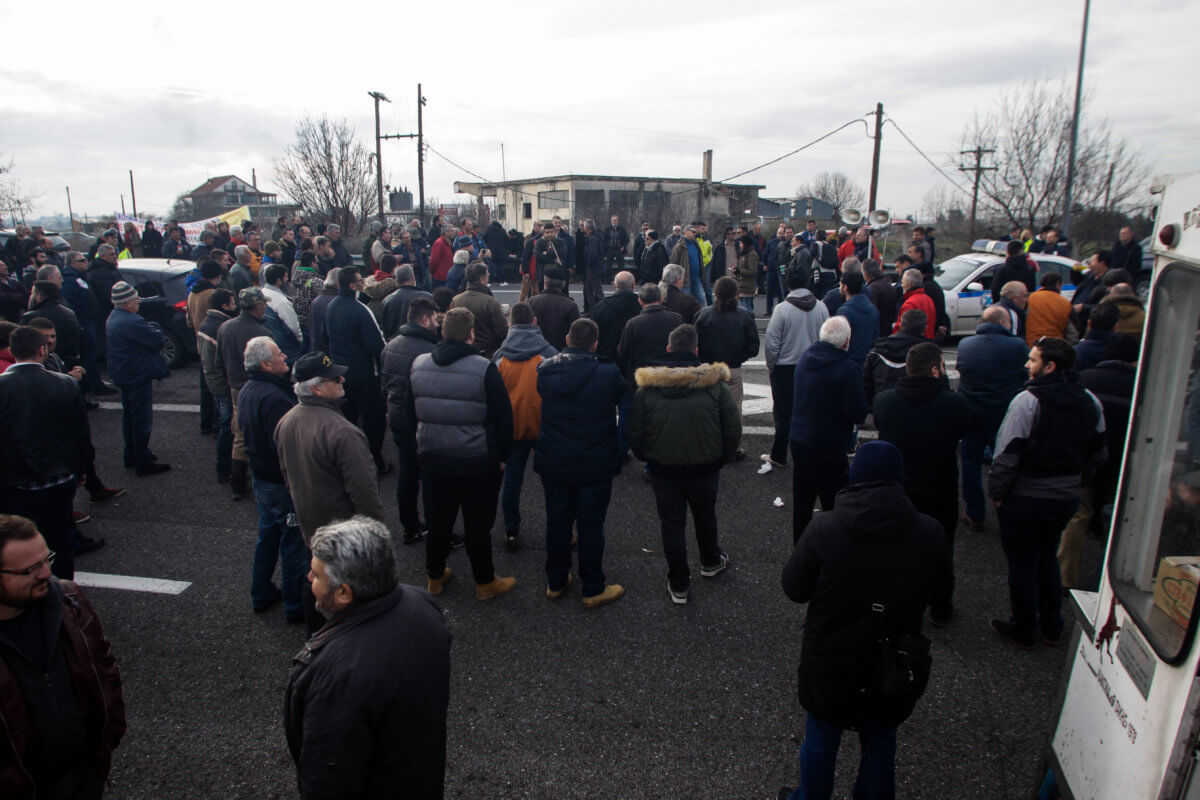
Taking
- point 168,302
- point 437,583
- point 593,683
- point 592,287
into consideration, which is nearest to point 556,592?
point 437,583

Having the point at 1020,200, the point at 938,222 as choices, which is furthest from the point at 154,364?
the point at 938,222

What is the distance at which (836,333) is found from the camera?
16.1ft

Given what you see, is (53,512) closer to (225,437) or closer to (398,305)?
(225,437)

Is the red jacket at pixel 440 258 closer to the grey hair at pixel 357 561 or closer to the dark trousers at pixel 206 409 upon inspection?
the dark trousers at pixel 206 409

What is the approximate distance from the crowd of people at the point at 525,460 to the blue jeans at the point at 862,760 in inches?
0.5

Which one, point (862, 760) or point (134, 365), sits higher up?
point (134, 365)

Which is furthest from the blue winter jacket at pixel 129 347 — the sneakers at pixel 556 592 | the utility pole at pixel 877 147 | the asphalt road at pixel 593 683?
the utility pole at pixel 877 147

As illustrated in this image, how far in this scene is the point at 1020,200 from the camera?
26.7 meters

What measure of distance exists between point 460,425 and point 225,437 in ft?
11.7

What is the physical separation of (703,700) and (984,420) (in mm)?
3294

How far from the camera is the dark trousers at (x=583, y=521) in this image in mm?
4688

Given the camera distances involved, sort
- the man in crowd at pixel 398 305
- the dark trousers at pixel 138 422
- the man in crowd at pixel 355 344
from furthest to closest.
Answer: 1. the man in crowd at pixel 398 305
2. the dark trousers at pixel 138 422
3. the man in crowd at pixel 355 344

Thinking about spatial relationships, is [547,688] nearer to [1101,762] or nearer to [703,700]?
[703,700]

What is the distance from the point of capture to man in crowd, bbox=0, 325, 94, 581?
14.3 ft
